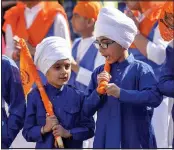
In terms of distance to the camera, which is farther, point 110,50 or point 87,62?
point 87,62

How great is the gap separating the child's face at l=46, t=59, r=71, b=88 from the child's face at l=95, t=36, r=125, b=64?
275 mm

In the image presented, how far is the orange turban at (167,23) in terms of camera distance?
3.65m

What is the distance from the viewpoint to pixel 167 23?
3.67m

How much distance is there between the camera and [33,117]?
3.78 metres

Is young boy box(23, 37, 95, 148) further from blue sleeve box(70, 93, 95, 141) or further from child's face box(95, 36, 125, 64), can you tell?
child's face box(95, 36, 125, 64)

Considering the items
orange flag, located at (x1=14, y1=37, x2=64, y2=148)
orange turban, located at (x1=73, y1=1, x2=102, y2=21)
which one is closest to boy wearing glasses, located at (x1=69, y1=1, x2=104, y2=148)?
orange turban, located at (x1=73, y1=1, x2=102, y2=21)

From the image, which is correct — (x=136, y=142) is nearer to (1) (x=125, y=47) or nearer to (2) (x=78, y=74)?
(1) (x=125, y=47)

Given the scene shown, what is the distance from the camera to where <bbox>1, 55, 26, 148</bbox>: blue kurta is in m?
3.93

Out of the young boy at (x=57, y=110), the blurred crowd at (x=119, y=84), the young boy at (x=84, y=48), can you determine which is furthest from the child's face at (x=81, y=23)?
the young boy at (x=57, y=110)

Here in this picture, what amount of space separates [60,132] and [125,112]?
0.44 m

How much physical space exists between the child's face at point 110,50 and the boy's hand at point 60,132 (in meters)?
0.53

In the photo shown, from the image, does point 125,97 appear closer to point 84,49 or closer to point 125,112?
point 125,112

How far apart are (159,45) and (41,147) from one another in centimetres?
145

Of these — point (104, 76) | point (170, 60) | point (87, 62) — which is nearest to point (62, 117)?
point (104, 76)
